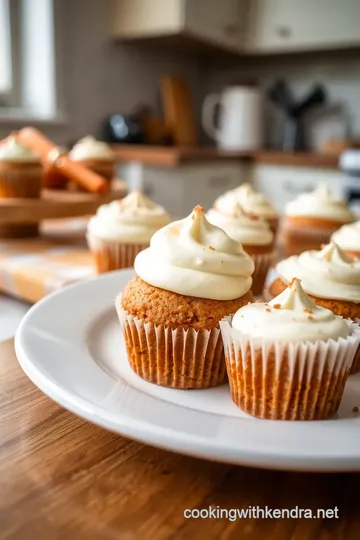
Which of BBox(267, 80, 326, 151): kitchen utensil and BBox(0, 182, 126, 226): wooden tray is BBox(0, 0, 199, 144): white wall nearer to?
BBox(267, 80, 326, 151): kitchen utensil

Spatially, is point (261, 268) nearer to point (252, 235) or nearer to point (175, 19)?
point (252, 235)

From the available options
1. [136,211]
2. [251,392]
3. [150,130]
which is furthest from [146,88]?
[251,392]

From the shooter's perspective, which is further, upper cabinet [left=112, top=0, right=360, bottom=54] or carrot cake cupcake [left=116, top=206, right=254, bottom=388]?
upper cabinet [left=112, top=0, right=360, bottom=54]

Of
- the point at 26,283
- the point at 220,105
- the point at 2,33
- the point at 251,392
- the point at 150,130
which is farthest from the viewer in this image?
the point at 220,105

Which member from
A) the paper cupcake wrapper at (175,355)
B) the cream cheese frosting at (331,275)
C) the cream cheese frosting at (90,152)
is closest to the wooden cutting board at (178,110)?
the cream cheese frosting at (90,152)

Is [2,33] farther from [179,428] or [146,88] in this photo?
[179,428]

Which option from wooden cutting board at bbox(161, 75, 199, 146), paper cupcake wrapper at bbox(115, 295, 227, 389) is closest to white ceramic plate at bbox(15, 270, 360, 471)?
paper cupcake wrapper at bbox(115, 295, 227, 389)
